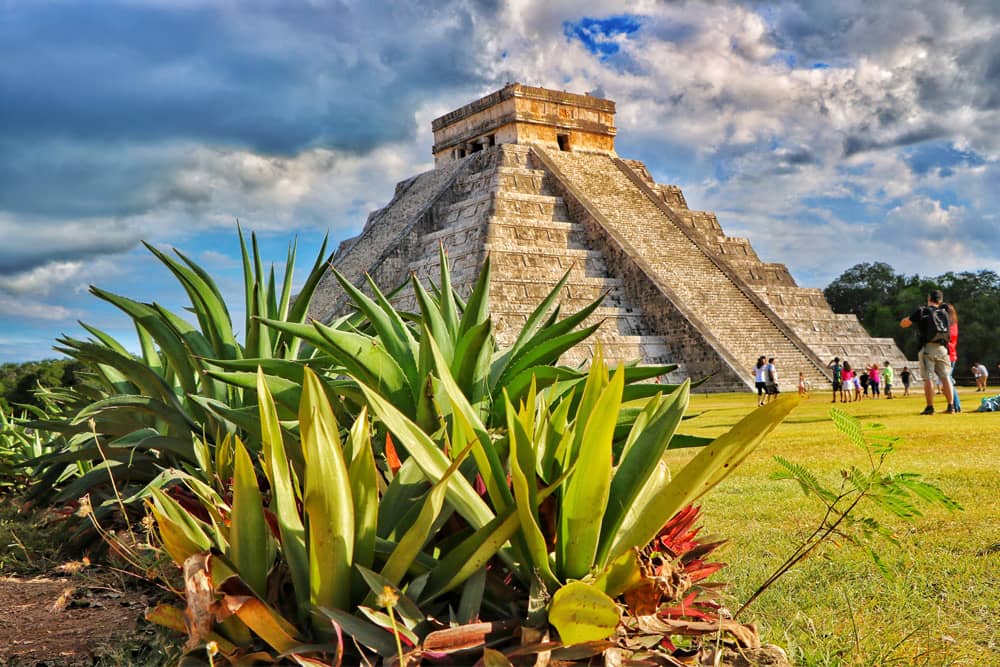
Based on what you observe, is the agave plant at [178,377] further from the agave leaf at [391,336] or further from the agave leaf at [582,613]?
the agave leaf at [582,613]

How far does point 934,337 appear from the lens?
28.8ft

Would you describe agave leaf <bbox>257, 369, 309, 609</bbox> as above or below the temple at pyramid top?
below

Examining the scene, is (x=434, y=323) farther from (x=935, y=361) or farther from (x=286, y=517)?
(x=935, y=361)

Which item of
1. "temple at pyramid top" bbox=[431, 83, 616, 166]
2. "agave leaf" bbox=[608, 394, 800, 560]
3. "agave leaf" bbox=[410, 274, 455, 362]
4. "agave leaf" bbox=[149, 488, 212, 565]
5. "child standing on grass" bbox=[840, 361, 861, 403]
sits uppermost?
"temple at pyramid top" bbox=[431, 83, 616, 166]

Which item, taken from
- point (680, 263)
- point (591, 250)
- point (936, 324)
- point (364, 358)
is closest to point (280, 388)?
point (364, 358)

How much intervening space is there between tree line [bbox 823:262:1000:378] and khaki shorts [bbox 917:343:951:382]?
19.8 m

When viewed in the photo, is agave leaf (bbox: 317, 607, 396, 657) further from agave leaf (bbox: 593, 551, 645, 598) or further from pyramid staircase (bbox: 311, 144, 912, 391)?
pyramid staircase (bbox: 311, 144, 912, 391)

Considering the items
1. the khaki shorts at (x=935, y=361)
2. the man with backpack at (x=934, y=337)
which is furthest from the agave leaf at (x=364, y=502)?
the khaki shorts at (x=935, y=361)

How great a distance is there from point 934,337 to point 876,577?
7149 mm

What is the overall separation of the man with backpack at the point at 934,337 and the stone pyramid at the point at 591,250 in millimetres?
8268

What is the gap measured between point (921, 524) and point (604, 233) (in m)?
20.0

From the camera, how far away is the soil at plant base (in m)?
1.75

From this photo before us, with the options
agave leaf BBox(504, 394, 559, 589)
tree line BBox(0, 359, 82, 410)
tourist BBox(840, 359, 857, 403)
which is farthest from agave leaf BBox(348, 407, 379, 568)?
tourist BBox(840, 359, 857, 403)

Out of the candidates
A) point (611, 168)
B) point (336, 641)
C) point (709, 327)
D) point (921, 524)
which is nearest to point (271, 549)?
point (336, 641)
